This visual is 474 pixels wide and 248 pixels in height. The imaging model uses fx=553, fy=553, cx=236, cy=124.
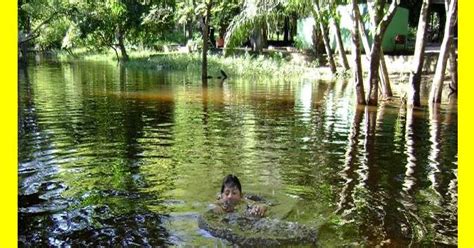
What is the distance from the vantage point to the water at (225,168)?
7219mm

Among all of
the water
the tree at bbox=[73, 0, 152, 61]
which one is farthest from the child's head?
the tree at bbox=[73, 0, 152, 61]

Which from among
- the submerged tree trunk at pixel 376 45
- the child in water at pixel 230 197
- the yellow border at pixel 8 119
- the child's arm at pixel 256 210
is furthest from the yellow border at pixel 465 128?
the submerged tree trunk at pixel 376 45

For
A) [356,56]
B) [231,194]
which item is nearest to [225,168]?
[231,194]

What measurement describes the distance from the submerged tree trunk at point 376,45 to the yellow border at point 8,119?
17211 mm

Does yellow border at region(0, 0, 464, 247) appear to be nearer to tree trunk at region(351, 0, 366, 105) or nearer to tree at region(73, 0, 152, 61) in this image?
tree trunk at region(351, 0, 366, 105)

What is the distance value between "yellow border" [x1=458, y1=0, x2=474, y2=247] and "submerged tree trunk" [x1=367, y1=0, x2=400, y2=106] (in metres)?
16.7

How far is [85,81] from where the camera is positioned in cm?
3047

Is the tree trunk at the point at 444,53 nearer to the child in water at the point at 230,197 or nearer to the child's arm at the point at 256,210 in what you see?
the child in water at the point at 230,197

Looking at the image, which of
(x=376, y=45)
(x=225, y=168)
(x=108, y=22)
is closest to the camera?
(x=225, y=168)

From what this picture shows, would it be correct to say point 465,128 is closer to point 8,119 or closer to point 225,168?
point 8,119

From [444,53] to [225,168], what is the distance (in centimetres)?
1129

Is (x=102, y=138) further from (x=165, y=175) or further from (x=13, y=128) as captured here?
(x=13, y=128)

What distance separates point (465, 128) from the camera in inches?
81.0

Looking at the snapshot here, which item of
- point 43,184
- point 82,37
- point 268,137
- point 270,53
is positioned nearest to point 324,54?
point 270,53
